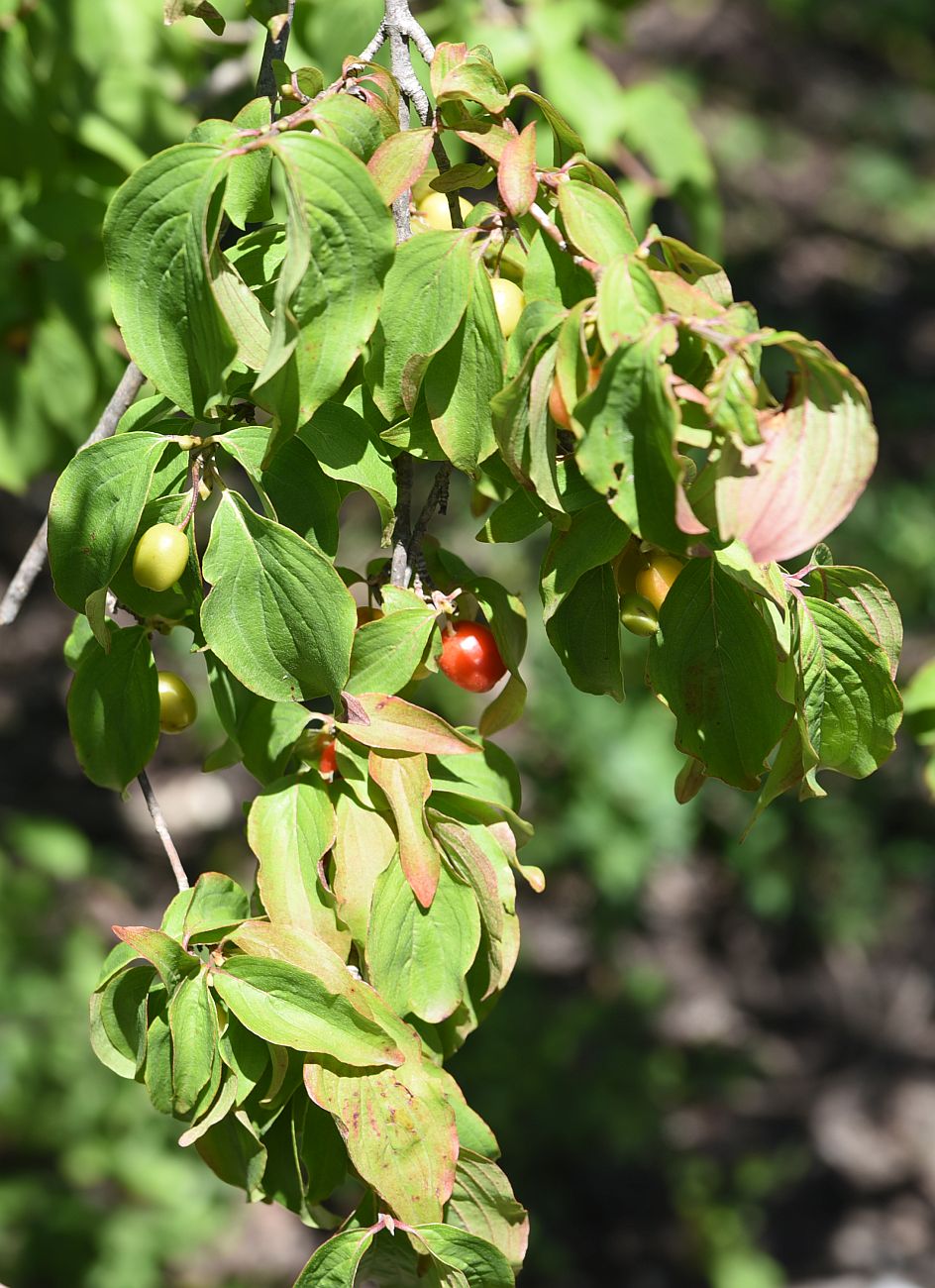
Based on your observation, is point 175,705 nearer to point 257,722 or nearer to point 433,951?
point 257,722

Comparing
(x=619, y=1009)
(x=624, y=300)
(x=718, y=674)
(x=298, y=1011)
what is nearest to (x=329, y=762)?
(x=298, y=1011)

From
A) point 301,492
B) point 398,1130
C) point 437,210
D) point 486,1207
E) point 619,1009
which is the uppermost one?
point 437,210

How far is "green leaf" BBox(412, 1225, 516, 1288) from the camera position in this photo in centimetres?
80

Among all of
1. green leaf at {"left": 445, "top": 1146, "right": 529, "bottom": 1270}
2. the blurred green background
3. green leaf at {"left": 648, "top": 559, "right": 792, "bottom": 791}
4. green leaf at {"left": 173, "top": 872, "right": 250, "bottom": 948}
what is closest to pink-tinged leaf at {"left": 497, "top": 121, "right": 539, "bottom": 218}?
green leaf at {"left": 648, "top": 559, "right": 792, "bottom": 791}

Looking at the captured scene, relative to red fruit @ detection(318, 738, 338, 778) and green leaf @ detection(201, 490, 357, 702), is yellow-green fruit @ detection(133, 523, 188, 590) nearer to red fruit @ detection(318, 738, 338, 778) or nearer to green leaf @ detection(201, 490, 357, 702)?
green leaf @ detection(201, 490, 357, 702)

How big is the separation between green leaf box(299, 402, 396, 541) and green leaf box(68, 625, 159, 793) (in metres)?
0.23

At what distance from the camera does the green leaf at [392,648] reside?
85cm

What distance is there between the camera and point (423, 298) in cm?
77

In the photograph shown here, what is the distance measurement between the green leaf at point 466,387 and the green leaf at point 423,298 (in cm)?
2

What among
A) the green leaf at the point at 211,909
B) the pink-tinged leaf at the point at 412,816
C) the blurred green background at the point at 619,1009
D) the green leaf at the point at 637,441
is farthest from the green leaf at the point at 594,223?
the blurred green background at the point at 619,1009

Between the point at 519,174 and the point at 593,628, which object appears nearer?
the point at 519,174

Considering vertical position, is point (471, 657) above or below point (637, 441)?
below

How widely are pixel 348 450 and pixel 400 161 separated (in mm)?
184

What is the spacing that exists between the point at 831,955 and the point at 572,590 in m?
2.85
